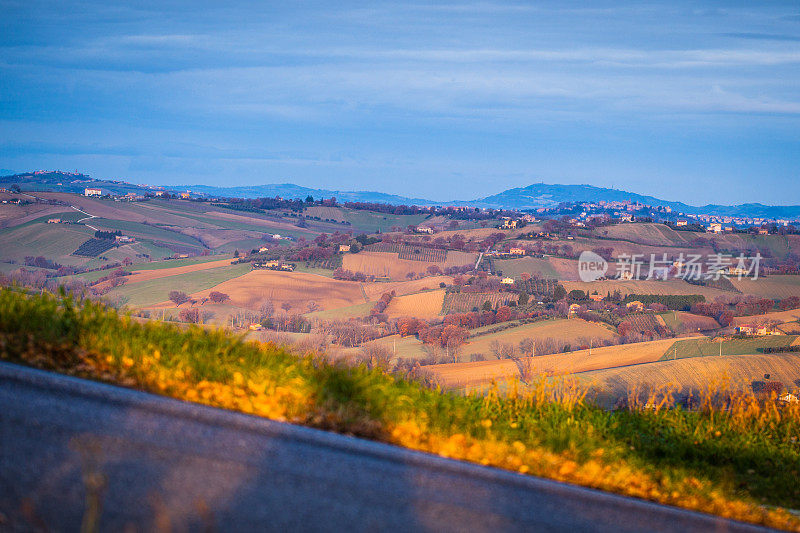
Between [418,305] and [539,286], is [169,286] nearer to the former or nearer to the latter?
[418,305]

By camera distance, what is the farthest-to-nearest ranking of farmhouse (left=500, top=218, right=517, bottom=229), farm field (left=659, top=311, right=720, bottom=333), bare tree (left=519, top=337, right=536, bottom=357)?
farmhouse (left=500, top=218, right=517, bottom=229) → farm field (left=659, top=311, right=720, bottom=333) → bare tree (left=519, top=337, right=536, bottom=357)

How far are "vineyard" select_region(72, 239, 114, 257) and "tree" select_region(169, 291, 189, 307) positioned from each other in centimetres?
3651

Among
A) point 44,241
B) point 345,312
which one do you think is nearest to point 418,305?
point 345,312

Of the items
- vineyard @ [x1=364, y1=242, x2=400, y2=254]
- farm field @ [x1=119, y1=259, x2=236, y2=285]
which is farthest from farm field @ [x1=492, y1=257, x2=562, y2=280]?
farm field @ [x1=119, y1=259, x2=236, y2=285]

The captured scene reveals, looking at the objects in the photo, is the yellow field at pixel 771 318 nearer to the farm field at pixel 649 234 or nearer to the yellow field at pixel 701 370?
the yellow field at pixel 701 370

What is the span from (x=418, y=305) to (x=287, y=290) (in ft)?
→ 53.5

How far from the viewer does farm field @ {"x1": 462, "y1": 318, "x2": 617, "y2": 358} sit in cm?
5666

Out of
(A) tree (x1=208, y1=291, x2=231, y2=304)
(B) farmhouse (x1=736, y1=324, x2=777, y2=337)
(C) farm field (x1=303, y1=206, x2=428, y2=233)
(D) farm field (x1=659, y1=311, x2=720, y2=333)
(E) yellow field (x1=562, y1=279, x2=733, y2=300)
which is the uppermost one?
(C) farm field (x1=303, y1=206, x2=428, y2=233)

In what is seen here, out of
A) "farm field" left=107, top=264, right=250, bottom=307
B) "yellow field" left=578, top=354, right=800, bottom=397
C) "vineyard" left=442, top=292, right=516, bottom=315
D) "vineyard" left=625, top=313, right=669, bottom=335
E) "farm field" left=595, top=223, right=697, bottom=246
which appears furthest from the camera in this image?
"farm field" left=595, top=223, right=697, bottom=246

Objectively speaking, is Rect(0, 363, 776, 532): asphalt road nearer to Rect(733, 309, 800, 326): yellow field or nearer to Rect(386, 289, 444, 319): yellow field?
Rect(733, 309, 800, 326): yellow field

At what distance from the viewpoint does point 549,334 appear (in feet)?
195

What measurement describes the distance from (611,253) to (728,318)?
137 ft

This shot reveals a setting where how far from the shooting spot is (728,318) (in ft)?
207

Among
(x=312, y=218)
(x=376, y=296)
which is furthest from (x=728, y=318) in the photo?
(x=312, y=218)
